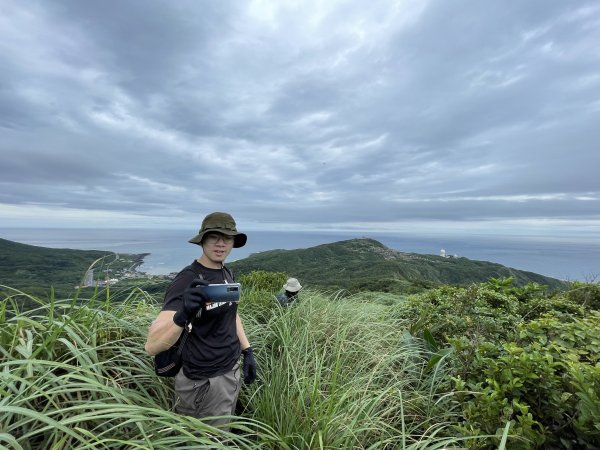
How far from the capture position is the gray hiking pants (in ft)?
7.97

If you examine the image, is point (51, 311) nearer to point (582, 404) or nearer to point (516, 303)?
point (582, 404)

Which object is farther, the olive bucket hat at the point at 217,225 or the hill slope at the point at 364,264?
the hill slope at the point at 364,264

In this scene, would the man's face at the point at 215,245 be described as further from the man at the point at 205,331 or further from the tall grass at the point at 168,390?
the tall grass at the point at 168,390

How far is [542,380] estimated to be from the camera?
194 centimetres

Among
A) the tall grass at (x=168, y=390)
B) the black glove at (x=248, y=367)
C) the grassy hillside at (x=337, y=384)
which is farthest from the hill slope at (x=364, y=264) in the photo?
the black glove at (x=248, y=367)

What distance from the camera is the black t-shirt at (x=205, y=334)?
7.95 feet

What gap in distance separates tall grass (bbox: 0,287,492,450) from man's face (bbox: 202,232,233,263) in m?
1.01

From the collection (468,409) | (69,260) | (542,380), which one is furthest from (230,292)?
(69,260)

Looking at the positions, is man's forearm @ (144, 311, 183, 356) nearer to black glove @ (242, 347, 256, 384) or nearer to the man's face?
the man's face

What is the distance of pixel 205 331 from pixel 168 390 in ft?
2.35

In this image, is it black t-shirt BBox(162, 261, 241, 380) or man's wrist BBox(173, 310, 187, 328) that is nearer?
man's wrist BBox(173, 310, 187, 328)

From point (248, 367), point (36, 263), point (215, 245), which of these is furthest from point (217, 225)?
point (36, 263)

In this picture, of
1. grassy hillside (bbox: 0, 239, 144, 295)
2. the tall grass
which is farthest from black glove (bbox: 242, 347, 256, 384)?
grassy hillside (bbox: 0, 239, 144, 295)

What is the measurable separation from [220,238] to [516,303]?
388 cm
